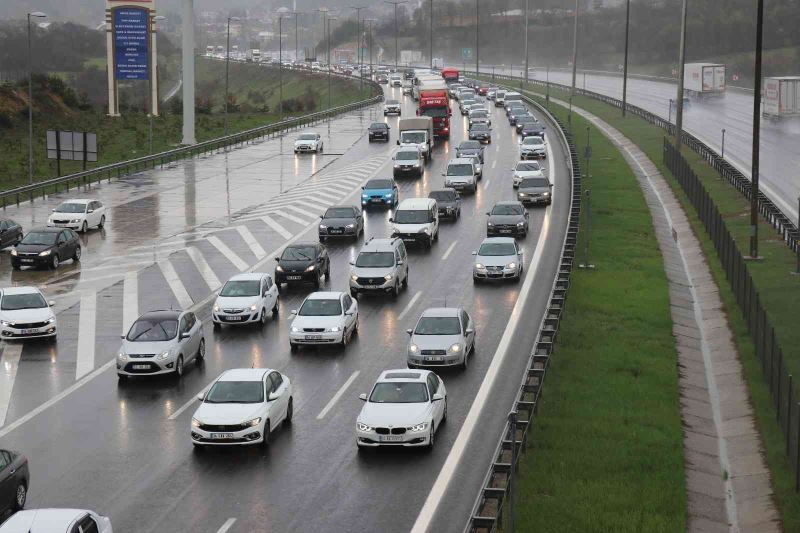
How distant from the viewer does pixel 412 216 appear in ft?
172

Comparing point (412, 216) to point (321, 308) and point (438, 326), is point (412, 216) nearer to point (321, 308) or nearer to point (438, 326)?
point (321, 308)

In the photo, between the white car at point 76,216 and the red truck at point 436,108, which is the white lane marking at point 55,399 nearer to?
the white car at point 76,216

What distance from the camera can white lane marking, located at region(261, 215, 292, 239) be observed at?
2199 inches

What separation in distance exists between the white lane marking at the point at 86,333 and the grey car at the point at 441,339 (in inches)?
336

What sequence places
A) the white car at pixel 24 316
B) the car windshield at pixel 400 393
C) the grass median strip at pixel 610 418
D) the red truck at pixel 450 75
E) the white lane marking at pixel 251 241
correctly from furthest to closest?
the red truck at pixel 450 75 < the white lane marking at pixel 251 241 < the white car at pixel 24 316 < the car windshield at pixel 400 393 < the grass median strip at pixel 610 418

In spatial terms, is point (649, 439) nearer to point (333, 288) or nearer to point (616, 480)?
point (616, 480)

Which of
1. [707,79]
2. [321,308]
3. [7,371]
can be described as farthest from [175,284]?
[707,79]

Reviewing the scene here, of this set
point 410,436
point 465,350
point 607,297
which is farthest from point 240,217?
point 410,436

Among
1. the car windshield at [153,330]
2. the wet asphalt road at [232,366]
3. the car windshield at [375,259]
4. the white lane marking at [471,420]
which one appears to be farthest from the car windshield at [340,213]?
the car windshield at [153,330]

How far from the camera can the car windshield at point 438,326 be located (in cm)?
3244

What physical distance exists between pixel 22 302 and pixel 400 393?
15482mm

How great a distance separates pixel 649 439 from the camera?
1031 inches

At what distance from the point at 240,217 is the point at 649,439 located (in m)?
38.5

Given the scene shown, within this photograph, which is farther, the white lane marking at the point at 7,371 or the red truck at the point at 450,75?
the red truck at the point at 450,75
